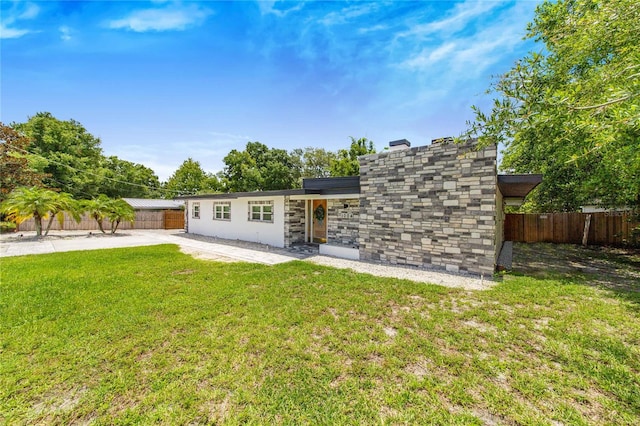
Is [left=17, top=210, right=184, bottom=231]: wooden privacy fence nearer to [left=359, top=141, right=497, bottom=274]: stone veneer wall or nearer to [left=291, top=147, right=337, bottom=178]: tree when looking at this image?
[left=291, top=147, right=337, bottom=178]: tree

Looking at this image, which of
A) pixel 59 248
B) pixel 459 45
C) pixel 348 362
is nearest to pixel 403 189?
pixel 459 45

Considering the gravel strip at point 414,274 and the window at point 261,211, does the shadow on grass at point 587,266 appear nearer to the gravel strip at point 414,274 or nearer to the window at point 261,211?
the gravel strip at point 414,274

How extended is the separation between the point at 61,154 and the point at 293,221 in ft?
86.9

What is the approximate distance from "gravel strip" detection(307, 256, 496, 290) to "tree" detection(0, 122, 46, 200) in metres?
17.0

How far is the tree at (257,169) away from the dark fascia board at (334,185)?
65.2 ft

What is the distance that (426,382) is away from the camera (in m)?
2.64

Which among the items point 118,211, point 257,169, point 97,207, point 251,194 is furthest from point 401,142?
point 257,169

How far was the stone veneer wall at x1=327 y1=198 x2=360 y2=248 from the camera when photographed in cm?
990

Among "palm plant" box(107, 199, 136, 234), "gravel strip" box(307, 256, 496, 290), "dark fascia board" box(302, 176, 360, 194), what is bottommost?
"gravel strip" box(307, 256, 496, 290)

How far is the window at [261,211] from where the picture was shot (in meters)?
12.2

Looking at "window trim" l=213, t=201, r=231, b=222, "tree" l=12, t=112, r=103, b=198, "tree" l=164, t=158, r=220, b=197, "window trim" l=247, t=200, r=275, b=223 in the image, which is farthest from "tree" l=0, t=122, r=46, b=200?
"tree" l=164, t=158, r=220, b=197

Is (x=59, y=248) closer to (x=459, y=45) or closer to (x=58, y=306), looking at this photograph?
(x=58, y=306)

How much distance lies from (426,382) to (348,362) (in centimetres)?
83

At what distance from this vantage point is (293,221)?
11531 mm
